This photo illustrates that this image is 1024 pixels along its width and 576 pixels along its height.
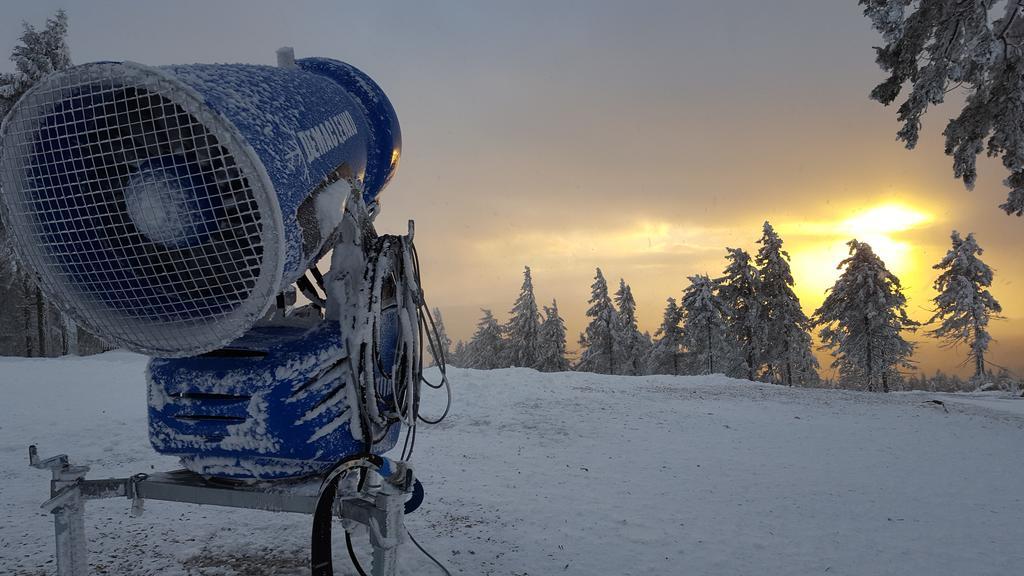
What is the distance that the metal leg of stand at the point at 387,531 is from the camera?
2271 mm

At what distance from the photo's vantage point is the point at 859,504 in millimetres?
5797

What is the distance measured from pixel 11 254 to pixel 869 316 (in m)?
45.5

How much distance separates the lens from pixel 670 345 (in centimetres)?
4641

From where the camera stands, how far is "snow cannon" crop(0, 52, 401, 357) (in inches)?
75.7

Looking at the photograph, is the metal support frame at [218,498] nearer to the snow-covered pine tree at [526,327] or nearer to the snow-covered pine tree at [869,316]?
the snow-covered pine tree at [869,316]

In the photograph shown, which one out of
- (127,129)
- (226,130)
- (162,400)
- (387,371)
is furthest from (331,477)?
(127,129)

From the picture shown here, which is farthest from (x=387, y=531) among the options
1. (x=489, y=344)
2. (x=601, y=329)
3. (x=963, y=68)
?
(x=489, y=344)

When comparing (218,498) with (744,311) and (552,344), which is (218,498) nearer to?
(744,311)

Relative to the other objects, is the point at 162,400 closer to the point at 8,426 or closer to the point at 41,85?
the point at 41,85

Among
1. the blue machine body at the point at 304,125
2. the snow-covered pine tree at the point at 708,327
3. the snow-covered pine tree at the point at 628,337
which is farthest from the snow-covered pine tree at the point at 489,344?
the blue machine body at the point at 304,125

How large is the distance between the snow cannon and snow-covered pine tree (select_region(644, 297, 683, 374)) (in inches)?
1785

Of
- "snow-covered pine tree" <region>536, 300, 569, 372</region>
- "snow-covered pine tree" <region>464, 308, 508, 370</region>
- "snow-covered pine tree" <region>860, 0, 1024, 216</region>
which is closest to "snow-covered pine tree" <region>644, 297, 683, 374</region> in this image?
"snow-covered pine tree" <region>536, 300, 569, 372</region>

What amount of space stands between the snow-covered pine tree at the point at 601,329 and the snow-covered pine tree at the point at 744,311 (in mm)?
10524

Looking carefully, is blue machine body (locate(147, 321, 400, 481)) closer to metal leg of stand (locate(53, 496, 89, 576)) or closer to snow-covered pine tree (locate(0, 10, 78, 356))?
metal leg of stand (locate(53, 496, 89, 576))
